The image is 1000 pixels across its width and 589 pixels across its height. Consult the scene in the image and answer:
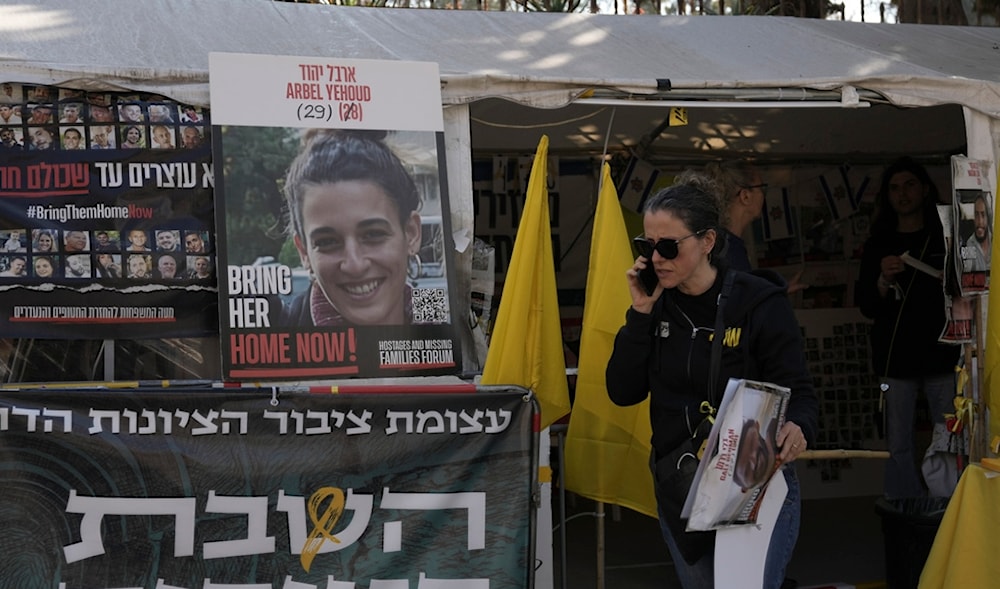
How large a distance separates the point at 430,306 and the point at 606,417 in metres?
0.89

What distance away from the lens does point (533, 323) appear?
4547 millimetres

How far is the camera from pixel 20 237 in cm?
420

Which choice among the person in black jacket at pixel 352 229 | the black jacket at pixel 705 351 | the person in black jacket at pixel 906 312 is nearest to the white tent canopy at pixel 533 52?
the person in black jacket at pixel 352 229

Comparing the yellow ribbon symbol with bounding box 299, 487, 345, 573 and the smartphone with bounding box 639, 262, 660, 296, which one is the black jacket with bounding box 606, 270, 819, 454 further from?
the yellow ribbon symbol with bounding box 299, 487, 345, 573

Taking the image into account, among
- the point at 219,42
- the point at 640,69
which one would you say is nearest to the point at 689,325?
the point at 640,69

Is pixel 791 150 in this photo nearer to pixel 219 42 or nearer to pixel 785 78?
pixel 785 78

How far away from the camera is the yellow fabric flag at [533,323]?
446 cm

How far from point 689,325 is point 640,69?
1683mm

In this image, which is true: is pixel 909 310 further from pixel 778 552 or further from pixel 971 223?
pixel 778 552

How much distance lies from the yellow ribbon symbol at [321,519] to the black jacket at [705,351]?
46.1 inches

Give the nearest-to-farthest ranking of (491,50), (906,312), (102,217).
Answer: (102,217) → (491,50) → (906,312)

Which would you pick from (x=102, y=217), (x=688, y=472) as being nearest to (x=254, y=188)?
(x=102, y=217)

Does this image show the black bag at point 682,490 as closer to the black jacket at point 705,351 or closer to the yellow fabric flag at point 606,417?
the black jacket at point 705,351

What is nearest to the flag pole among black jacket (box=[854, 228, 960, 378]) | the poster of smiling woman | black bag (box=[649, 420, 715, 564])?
the poster of smiling woman
